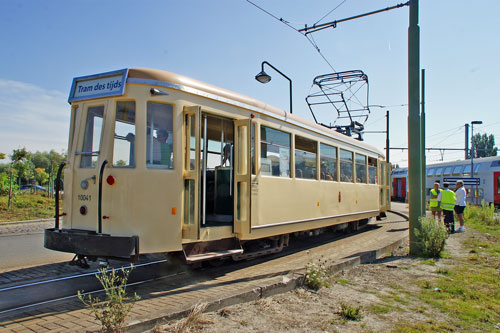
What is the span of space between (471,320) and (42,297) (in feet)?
17.3

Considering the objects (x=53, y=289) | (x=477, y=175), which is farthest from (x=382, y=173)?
(x=477, y=175)

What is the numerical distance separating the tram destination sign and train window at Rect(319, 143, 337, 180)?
17.5 ft

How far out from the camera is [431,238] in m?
7.81

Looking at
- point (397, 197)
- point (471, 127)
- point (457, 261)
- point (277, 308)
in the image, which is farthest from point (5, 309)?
point (397, 197)

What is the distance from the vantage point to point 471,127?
29.0m

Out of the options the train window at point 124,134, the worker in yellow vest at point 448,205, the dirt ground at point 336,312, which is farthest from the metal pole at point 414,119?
the train window at point 124,134

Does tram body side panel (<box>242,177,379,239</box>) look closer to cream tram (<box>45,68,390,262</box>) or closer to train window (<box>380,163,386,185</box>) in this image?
cream tram (<box>45,68,390,262</box>)

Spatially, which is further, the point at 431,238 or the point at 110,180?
the point at 431,238

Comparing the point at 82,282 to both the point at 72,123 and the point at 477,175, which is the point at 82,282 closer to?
the point at 72,123

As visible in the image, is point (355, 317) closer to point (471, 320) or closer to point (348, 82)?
point (471, 320)

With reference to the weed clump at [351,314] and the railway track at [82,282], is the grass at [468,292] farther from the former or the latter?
the railway track at [82,282]

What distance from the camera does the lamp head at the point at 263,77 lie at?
12219 millimetres

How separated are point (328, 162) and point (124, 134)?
18.8 feet

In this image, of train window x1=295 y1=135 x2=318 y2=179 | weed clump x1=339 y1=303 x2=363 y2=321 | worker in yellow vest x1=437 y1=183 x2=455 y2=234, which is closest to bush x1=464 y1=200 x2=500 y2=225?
worker in yellow vest x1=437 y1=183 x2=455 y2=234
